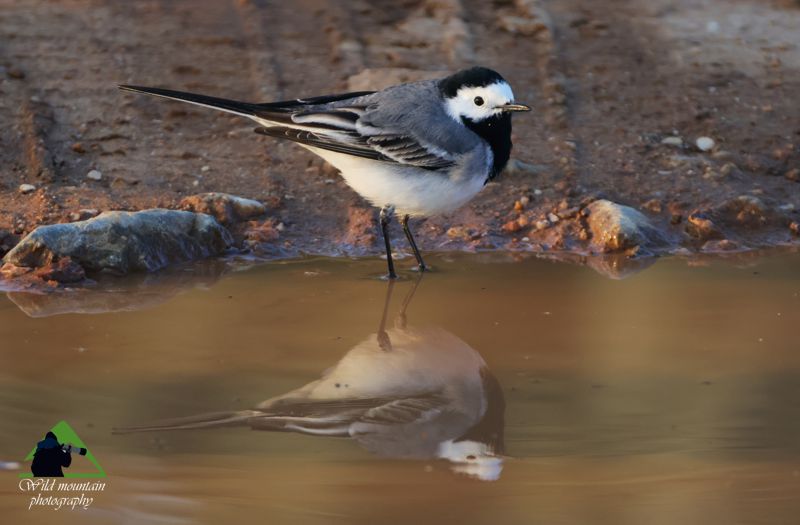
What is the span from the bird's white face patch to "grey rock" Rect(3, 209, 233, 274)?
151 centimetres

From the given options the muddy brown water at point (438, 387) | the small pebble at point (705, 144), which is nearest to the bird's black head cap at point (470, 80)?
the muddy brown water at point (438, 387)

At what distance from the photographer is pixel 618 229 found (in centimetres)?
696

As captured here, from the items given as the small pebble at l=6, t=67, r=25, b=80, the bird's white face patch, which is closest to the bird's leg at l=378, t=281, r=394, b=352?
the bird's white face patch

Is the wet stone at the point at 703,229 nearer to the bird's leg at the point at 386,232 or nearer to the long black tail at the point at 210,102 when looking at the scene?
the bird's leg at the point at 386,232

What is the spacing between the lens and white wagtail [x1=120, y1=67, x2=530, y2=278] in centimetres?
632

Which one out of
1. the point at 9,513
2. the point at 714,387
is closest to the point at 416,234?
the point at 714,387

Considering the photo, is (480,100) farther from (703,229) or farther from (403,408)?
(403,408)

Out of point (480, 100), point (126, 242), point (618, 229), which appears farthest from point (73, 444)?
point (618, 229)

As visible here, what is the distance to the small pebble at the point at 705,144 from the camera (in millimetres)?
7891

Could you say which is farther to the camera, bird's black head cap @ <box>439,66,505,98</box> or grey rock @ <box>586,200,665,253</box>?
grey rock @ <box>586,200,665,253</box>

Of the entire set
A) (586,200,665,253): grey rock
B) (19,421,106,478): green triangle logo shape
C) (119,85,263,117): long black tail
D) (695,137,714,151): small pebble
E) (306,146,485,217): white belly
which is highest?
(119,85,263,117): long black tail

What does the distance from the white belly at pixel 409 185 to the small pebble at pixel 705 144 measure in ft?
6.94

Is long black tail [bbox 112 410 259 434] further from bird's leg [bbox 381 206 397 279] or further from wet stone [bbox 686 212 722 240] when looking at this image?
wet stone [bbox 686 212 722 240]

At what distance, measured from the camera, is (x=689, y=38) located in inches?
358
